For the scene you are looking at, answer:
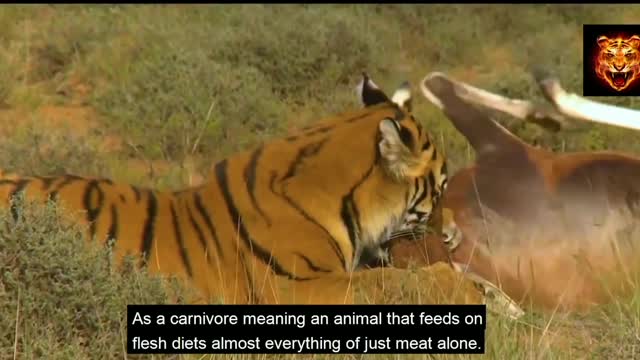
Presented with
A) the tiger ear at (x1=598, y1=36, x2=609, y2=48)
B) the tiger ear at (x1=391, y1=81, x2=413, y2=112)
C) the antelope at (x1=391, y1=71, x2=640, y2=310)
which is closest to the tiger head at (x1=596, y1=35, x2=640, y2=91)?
the tiger ear at (x1=598, y1=36, x2=609, y2=48)

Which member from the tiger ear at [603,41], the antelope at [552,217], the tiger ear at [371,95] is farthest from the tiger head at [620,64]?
the tiger ear at [371,95]

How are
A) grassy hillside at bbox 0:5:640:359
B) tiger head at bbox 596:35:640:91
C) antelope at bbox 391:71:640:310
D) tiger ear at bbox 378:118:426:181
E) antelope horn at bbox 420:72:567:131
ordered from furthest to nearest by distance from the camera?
tiger head at bbox 596:35:640:91 → antelope horn at bbox 420:72:567:131 → antelope at bbox 391:71:640:310 → tiger ear at bbox 378:118:426:181 → grassy hillside at bbox 0:5:640:359

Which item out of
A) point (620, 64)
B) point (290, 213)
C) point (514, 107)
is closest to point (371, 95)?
point (290, 213)

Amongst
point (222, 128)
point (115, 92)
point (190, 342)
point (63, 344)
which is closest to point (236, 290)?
point (190, 342)

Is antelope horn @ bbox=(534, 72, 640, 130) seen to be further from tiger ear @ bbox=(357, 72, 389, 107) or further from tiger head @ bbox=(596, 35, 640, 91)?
tiger head @ bbox=(596, 35, 640, 91)

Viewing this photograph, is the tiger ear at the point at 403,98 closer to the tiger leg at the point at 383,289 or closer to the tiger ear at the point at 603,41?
the tiger leg at the point at 383,289

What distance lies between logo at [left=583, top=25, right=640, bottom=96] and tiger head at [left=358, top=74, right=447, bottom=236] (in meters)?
3.42

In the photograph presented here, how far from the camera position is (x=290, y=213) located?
4508 mm

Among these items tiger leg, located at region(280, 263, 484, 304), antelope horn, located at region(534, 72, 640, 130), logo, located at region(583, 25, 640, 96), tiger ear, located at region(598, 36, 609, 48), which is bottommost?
tiger leg, located at region(280, 263, 484, 304)

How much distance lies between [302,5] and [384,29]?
Answer: 939 mm

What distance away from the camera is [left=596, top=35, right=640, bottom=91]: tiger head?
784cm

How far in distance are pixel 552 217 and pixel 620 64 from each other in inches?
134

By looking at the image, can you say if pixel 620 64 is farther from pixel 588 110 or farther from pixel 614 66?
pixel 588 110

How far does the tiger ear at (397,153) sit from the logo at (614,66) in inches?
144
